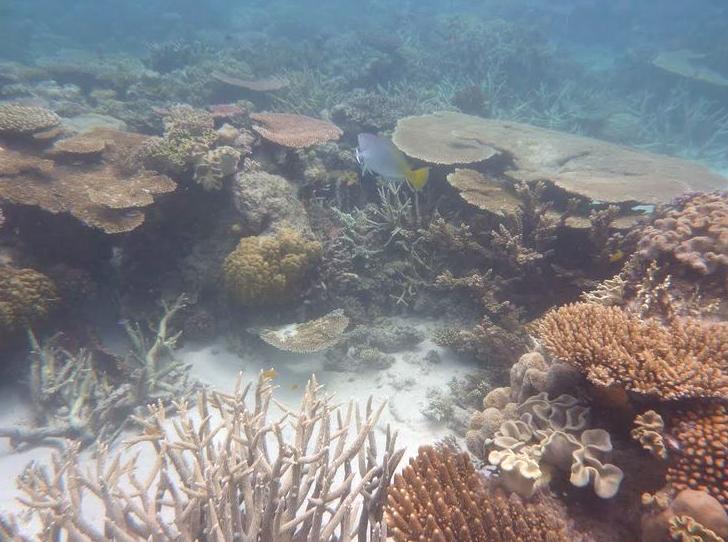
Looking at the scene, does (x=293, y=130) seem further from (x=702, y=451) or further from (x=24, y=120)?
(x=702, y=451)

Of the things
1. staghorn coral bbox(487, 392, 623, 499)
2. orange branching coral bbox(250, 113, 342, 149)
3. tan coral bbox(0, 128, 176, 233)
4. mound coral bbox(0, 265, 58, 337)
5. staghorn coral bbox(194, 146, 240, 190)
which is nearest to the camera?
staghorn coral bbox(487, 392, 623, 499)

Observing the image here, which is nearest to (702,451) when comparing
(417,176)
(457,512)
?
(457,512)

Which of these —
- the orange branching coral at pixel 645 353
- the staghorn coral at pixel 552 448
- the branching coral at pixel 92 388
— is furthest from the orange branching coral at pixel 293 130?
the staghorn coral at pixel 552 448

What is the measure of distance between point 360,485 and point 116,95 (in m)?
14.0

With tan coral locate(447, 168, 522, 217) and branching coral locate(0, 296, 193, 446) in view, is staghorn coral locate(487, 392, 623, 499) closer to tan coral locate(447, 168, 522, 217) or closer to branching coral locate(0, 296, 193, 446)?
tan coral locate(447, 168, 522, 217)

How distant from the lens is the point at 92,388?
4559 millimetres

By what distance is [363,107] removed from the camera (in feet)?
30.9

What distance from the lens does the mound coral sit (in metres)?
4.31

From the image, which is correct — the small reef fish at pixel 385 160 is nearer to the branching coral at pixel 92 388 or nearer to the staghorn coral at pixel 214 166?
the staghorn coral at pixel 214 166

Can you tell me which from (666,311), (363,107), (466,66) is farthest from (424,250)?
(466,66)

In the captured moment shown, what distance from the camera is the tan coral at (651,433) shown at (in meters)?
2.11

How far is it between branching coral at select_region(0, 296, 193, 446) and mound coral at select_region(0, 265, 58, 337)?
0.23 m

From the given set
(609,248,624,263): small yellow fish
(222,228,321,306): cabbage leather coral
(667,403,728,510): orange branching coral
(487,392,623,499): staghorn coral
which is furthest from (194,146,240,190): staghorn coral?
(667,403,728,510): orange branching coral

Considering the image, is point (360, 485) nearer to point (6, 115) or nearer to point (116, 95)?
point (6, 115)
